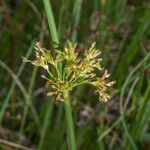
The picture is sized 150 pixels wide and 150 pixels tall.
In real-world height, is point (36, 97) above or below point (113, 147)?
above

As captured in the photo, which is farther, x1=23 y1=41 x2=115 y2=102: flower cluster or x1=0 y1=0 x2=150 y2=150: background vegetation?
x1=0 y1=0 x2=150 y2=150: background vegetation

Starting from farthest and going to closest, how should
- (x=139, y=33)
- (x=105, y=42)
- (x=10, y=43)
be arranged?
(x=10, y=43)
(x=105, y=42)
(x=139, y=33)

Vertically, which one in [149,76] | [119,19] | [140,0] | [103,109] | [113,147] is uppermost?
[140,0]

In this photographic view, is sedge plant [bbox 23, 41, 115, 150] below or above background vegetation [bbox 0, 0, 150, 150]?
below

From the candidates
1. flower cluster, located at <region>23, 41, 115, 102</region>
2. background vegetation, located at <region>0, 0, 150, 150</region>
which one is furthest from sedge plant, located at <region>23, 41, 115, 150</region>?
background vegetation, located at <region>0, 0, 150, 150</region>

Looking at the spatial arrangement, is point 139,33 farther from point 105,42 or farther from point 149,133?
point 149,133

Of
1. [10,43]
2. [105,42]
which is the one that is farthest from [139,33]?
[10,43]

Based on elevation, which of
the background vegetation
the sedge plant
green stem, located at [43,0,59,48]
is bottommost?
the sedge plant

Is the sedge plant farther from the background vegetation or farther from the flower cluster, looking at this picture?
the background vegetation
